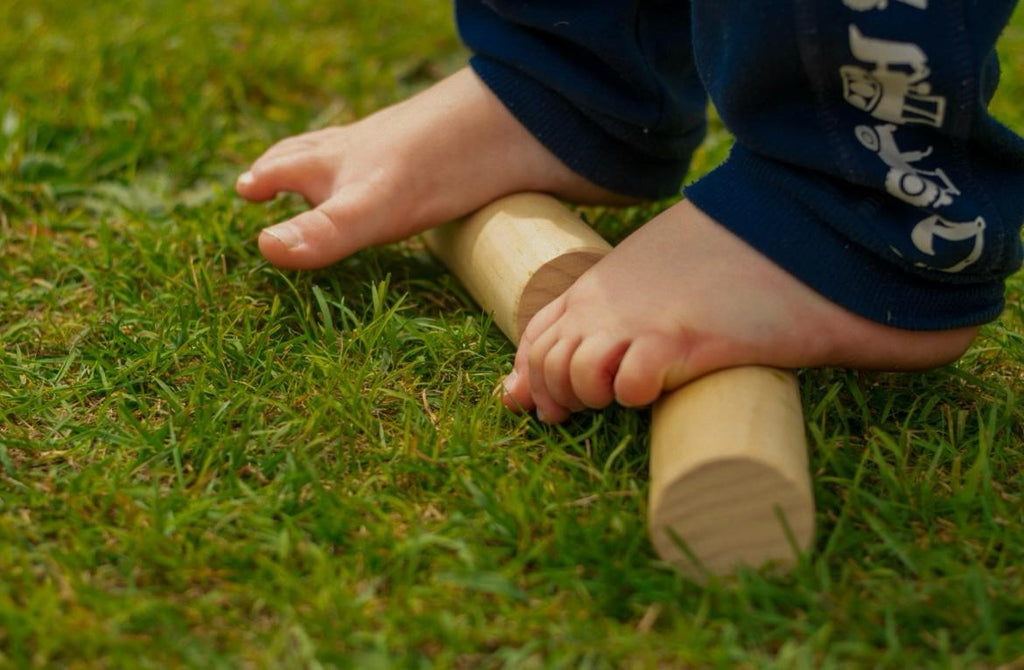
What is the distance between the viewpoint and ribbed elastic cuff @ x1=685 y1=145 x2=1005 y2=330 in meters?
1.31

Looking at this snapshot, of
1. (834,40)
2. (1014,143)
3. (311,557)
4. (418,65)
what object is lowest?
(418,65)

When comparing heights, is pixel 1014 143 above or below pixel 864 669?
above

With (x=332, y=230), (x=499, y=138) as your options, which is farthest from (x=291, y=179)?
(x=499, y=138)

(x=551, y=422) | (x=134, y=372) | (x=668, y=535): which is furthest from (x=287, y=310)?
(x=668, y=535)

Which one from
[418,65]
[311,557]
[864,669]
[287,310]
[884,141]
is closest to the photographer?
[864,669]

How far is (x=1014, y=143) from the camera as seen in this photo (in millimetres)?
1293

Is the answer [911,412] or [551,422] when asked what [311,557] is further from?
[911,412]

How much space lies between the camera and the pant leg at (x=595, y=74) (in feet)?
5.33

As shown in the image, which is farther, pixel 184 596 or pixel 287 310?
pixel 287 310

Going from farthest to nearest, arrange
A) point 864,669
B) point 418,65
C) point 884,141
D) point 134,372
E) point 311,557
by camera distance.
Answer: point 418,65, point 134,372, point 884,141, point 311,557, point 864,669

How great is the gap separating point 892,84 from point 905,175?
10 cm

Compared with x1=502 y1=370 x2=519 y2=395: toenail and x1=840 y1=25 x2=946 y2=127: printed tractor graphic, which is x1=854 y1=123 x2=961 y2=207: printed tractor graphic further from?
x1=502 y1=370 x2=519 y2=395: toenail

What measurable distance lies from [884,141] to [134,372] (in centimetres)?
86

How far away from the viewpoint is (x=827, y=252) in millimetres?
1314
